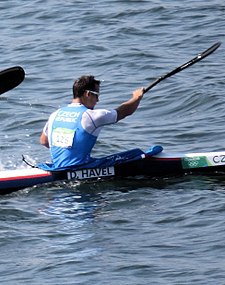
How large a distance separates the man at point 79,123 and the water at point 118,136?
0.32 meters

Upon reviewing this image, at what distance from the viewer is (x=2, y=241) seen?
34.3ft

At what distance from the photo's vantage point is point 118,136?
14672mm

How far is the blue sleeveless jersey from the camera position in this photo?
12.1 meters

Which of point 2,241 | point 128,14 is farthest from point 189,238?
point 128,14

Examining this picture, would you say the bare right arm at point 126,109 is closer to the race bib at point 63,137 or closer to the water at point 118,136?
the race bib at point 63,137

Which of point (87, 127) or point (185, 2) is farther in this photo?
point (185, 2)

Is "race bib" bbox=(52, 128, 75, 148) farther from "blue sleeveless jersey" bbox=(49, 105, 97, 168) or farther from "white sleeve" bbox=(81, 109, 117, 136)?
"white sleeve" bbox=(81, 109, 117, 136)

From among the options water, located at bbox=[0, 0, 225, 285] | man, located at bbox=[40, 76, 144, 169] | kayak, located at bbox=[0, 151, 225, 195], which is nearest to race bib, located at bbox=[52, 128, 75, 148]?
man, located at bbox=[40, 76, 144, 169]

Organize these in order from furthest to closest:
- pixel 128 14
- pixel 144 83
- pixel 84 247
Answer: pixel 128 14 → pixel 144 83 → pixel 84 247

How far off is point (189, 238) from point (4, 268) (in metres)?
1.66

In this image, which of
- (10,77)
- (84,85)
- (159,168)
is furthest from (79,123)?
(10,77)

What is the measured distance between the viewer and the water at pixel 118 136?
9.78 m

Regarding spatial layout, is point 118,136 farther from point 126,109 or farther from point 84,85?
point 84,85

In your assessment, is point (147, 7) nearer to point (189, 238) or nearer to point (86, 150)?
point (86, 150)
